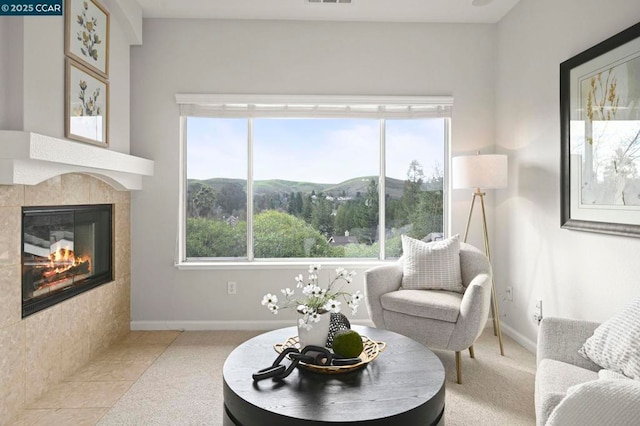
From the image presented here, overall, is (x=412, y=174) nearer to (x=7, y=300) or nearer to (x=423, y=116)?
(x=423, y=116)

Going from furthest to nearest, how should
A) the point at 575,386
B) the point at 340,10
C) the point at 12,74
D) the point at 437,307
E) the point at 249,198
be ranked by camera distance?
the point at 249,198
the point at 340,10
the point at 437,307
the point at 12,74
the point at 575,386

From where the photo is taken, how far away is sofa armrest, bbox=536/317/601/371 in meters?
1.80

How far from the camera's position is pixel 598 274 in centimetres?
245

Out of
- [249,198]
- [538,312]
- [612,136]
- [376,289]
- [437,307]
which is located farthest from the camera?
[249,198]

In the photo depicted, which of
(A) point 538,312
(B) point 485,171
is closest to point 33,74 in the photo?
(B) point 485,171

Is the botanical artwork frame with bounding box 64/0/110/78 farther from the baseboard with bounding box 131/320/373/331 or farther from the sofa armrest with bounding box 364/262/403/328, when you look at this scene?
the sofa armrest with bounding box 364/262/403/328

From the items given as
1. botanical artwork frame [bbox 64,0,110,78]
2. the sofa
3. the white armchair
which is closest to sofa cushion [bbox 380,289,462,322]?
the white armchair

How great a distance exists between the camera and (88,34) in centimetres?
278

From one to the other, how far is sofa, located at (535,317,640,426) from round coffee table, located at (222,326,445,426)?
1.27 ft

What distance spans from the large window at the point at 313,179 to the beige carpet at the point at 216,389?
1028mm

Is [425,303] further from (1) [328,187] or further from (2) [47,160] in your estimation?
(2) [47,160]

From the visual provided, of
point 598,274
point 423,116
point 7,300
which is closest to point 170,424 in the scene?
point 7,300

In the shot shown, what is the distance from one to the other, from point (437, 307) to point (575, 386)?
1.36 metres

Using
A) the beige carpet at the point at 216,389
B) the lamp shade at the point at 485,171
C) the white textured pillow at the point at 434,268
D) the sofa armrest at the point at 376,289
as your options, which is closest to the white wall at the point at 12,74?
the beige carpet at the point at 216,389
